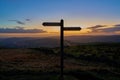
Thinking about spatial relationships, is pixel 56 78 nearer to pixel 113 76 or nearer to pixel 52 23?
pixel 52 23

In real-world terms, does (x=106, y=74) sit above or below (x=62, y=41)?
below

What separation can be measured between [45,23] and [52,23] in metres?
0.43

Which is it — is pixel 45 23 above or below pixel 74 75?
above

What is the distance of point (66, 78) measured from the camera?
1912 centimetres

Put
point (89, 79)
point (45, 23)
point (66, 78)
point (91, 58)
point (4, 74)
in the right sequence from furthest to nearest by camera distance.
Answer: point (91, 58), point (4, 74), point (89, 79), point (66, 78), point (45, 23)

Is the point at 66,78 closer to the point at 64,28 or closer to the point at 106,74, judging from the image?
the point at 64,28

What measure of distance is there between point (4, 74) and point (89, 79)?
Answer: 6697mm

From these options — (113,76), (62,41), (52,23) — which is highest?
(52,23)

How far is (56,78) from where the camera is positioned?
18.6m

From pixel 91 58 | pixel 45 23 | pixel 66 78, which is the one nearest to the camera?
pixel 45 23

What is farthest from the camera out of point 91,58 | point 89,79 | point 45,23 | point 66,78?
point 91,58

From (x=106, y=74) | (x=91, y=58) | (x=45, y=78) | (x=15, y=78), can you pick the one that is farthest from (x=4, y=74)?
(x=91, y=58)

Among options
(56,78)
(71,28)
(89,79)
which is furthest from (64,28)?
(89,79)

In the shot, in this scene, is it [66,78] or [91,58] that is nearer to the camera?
[66,78]
